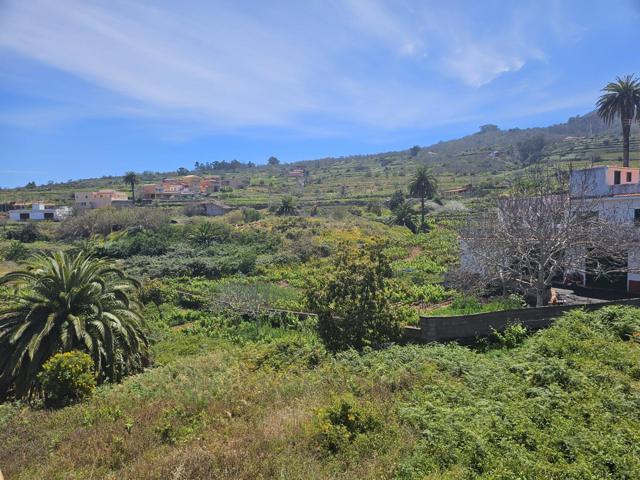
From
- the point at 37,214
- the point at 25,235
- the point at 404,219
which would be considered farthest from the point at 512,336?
the point at 37,214

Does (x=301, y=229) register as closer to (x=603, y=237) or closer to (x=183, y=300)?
(x=183, y=300)

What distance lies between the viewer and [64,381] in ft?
32.0

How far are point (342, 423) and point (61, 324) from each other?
9.30 m

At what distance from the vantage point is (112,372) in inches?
487

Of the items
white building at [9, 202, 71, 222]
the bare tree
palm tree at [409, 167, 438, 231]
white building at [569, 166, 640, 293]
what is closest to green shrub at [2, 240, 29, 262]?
white building at [9, 202, 71, 222]

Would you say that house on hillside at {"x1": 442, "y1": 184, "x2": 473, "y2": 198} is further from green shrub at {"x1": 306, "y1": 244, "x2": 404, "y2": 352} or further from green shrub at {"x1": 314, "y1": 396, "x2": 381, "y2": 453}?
green shrub at {"x1": 314, "y1": 396, "x2": 381, "y2": 453}

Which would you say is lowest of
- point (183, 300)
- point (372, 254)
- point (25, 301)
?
point (183, 300)

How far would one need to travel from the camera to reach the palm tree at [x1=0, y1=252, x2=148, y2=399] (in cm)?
1154

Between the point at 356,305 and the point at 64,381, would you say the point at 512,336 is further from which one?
the point at 64,381

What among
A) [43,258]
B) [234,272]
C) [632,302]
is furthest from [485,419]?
[234,272]

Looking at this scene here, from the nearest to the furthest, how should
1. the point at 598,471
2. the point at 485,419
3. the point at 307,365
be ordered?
1. the point at 598,471
2. the point at 485,419
3. the point at 307,365

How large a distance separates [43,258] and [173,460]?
976 cm

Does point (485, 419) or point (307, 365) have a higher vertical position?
point (485, 419)

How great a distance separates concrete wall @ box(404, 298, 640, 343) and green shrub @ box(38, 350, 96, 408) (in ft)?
31.9
